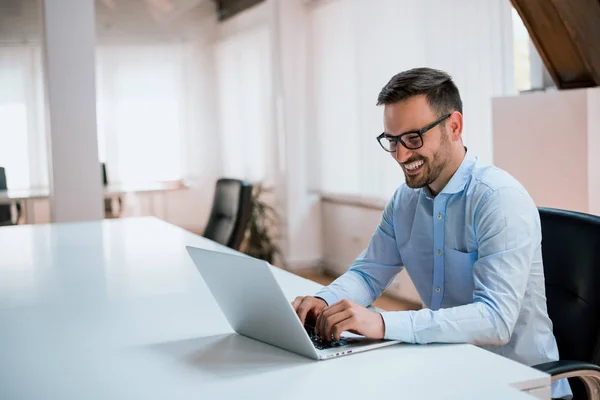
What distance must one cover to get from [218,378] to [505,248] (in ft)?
2.39

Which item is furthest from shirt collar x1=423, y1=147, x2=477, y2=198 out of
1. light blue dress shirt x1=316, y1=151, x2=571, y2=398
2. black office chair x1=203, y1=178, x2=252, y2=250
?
black office chair x1=203, y1=178, x2=252, y2=250

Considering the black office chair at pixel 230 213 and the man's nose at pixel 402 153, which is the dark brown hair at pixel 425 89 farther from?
the black office chair at pixel 230 213

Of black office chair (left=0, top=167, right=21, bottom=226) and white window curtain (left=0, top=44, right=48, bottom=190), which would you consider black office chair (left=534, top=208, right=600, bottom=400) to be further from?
white window curtain (left=0, top=44, right=48, bottom=190)

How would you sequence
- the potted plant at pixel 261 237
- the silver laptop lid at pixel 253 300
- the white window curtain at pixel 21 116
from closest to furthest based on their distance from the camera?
1. the silver laptop lid at pixel 253 300
2. the potted plant at pixel 261 237
3. the white window curtain at pixel 21 116

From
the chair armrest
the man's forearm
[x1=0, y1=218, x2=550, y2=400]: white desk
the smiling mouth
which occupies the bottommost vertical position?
the chair armrest

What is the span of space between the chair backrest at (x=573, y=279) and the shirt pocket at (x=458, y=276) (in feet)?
0.62

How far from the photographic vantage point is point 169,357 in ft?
5.45

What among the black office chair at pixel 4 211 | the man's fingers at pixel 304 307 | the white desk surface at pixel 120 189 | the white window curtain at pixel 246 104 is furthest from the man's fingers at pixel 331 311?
the white window curtain at pixel 246 104

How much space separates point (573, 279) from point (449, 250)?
30 centimetres

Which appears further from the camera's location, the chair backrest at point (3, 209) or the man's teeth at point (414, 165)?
the chair backrest at point (3, 209)

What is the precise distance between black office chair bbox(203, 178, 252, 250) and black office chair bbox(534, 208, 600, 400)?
1875mm

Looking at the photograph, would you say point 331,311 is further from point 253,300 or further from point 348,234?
point 348,234

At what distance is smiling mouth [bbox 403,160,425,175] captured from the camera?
1.96 m

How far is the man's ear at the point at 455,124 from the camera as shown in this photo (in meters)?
1.98
